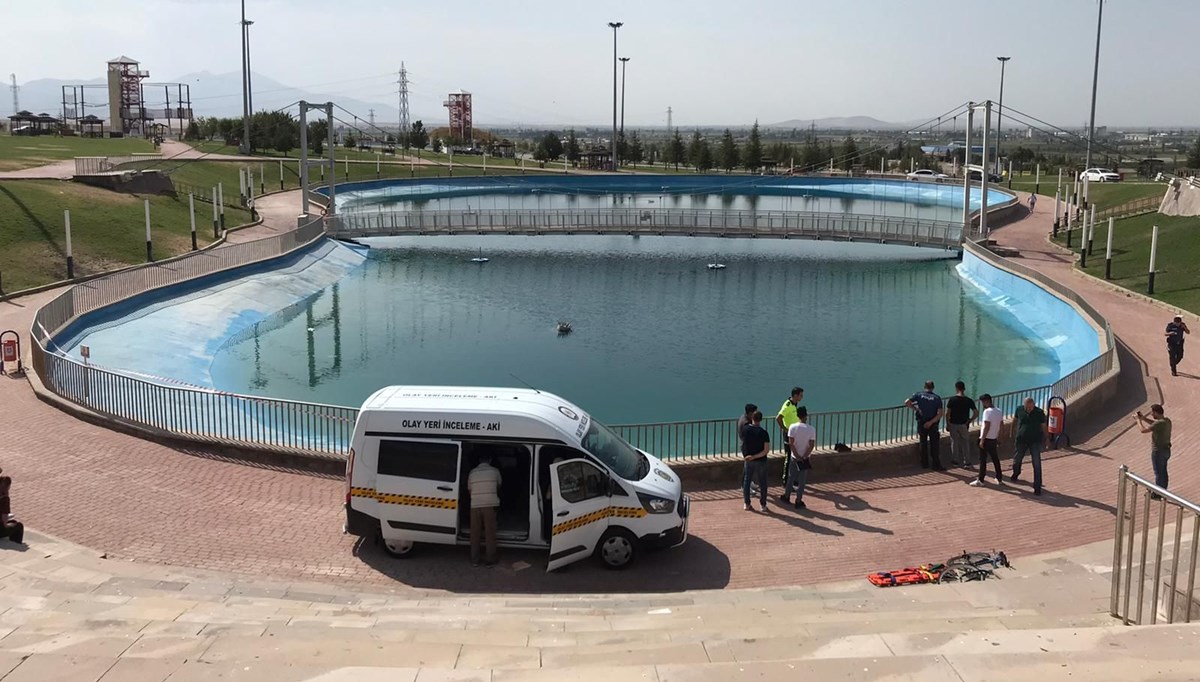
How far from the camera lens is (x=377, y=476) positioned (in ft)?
41.7

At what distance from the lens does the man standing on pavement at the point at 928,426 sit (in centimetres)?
1679

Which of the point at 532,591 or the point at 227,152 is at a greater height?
the point at 227,152

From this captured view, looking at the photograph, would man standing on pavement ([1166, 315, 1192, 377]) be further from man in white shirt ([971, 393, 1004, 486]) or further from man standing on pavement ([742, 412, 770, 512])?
man standing on pavement ([742, 412, 770, 512])

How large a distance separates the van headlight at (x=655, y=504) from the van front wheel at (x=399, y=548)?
9.59 feet

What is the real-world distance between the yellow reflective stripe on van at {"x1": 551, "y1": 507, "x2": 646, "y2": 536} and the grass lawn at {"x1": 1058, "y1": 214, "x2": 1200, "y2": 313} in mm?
26391

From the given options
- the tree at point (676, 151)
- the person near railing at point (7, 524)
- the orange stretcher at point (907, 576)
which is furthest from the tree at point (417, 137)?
the orange stretcher at point (907, 576)

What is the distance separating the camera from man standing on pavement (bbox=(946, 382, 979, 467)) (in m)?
17.1

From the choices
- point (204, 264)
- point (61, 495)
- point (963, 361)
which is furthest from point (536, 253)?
point (61, 495)

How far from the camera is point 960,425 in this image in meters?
17.2

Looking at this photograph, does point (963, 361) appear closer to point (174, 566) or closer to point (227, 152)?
point (174, 566)

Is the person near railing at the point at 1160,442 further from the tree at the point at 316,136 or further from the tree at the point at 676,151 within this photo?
the tree at the point at 676,151

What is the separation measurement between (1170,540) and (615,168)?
10258 cm

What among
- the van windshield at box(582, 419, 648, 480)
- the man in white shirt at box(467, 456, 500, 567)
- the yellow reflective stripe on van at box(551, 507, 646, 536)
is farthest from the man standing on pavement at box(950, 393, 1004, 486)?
the man in white shirt at box(467, 456, 500, 567)

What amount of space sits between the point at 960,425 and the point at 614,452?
7011 mm
